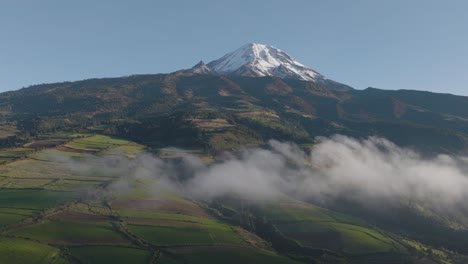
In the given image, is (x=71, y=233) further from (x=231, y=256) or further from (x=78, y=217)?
(x=231, y=256)

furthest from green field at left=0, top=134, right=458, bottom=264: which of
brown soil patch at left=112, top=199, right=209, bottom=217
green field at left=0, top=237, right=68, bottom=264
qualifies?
brown soil patch at left=112, top=199, right=209, bottom=217

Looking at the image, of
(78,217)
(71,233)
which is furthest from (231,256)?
(78,217)

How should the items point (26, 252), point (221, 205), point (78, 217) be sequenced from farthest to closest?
point (221, 205), point (78, 217), point (26, 252)

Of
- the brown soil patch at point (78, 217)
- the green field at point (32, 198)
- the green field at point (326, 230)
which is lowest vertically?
the green field at point (326, 230)

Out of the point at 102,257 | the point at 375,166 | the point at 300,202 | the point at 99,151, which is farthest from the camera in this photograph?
the point at 375,166

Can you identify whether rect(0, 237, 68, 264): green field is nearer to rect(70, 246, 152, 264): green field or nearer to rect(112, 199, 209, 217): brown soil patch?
rect(70, 246, 152, 264): green field

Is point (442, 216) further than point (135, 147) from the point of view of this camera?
No

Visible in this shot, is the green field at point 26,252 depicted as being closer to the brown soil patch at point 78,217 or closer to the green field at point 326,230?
the brown soil patch at point 78,217

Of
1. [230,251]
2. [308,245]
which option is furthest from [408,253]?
[230,251]

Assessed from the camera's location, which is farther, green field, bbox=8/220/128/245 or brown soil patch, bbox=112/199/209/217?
brown soil patch, bbox=112/199/209/217

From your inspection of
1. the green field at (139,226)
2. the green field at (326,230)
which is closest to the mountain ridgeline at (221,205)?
the green field at (139,226)

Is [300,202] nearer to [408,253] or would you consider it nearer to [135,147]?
[408,253]
